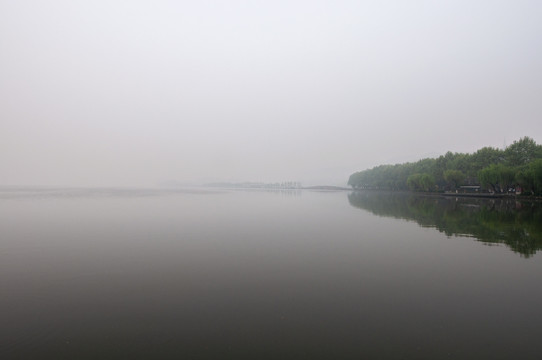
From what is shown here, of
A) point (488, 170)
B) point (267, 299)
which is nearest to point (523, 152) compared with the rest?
point (488, 170)

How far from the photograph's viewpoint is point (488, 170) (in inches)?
2542

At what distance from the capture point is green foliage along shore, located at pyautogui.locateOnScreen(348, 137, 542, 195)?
5659cm

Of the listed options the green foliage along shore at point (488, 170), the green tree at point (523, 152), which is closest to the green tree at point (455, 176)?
the green foliage along shore at point (488, 170)

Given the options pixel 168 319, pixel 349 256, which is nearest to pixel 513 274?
pixel 349 256

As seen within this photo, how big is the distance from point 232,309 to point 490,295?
8503 mm

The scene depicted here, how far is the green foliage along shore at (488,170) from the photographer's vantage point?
56.6 meters

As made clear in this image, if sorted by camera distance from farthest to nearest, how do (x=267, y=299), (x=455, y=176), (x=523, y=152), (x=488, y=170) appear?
(x=455, y=176), (x=523, y=152), (x=488, y=170), (x=267, y=299)

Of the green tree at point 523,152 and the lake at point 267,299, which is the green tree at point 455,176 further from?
the lake at point 267,299

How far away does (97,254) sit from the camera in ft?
42.5

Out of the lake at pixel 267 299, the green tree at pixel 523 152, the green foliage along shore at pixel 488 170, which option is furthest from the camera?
the green tree at pixel 523 152

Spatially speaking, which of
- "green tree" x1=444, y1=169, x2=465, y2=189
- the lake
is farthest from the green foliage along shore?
the lake

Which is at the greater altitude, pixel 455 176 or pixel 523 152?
pixel 523 152

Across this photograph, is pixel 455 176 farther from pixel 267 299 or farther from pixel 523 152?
pixel 267 299

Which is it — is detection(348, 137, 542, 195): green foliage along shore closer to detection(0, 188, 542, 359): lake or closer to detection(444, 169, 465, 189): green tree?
detection(444, 169, 465, 189): green tree
